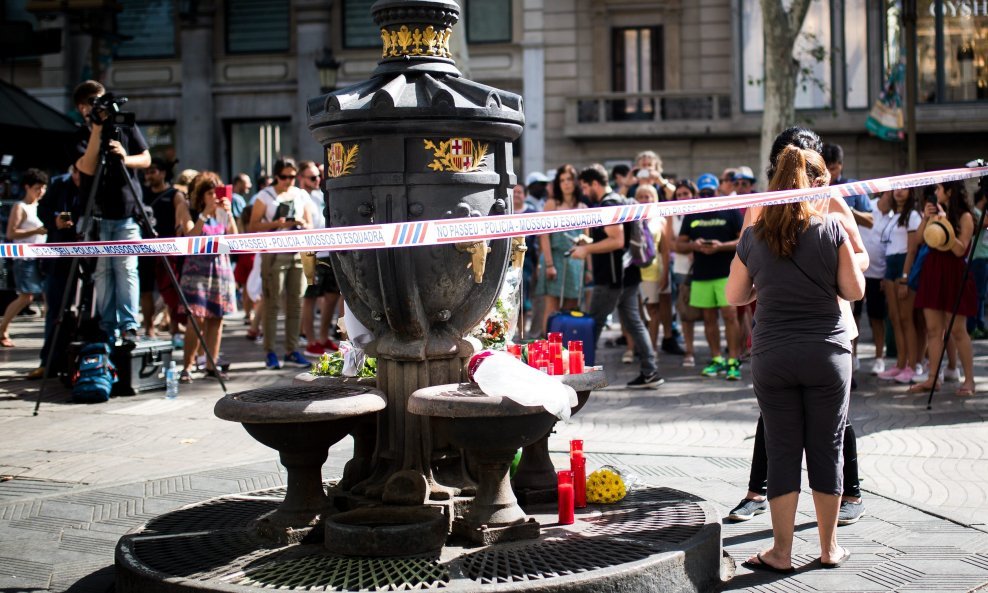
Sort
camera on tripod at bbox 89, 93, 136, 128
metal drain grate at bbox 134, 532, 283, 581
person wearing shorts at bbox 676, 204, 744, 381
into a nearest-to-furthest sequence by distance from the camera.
Answer: metal drain grate at bbox 134, 532, 283, 581
camera on tripod at bbox 89, 93, 136, 128
person wearing shorts at bbox 676, 204, 744, 381

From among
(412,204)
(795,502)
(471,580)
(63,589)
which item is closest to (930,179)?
(795,502)

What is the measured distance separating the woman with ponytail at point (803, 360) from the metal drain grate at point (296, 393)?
6.31ft

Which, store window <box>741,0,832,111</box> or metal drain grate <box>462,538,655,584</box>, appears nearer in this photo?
metal drain grate <box>462,538,655,584</box>

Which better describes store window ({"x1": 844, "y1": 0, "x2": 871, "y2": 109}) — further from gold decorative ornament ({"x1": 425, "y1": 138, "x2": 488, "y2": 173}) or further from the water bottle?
gold decorative ornament ({"x1": 425, "y1": 138, "x2": 488, "y2": 173})

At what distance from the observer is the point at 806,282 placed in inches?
203

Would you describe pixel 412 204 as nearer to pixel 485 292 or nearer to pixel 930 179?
pixel 485 292

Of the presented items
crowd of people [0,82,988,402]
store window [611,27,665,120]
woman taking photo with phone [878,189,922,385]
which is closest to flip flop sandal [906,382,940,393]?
crowd of people [0,82,988,402]

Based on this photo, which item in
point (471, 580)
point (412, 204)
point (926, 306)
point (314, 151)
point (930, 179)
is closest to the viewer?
point (471, 580)

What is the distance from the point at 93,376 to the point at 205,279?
1.55 metres

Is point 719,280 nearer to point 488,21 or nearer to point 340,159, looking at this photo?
point 340,159

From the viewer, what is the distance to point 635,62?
32.3 meters

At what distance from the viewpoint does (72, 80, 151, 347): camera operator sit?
9953mm

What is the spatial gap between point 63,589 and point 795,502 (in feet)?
10.7

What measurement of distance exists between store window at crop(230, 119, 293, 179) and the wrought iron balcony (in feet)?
26.6
